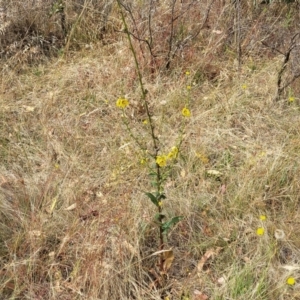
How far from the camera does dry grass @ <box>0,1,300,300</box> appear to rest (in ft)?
5.70

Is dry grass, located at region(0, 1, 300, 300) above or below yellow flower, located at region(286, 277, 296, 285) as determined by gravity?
above

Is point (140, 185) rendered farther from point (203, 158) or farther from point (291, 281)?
point (291, 281)

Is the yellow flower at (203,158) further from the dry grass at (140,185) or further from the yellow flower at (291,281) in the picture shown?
the yellow flower at (291,281)

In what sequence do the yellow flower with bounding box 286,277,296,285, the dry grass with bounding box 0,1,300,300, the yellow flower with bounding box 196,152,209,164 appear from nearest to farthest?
1. the yellow flower with bounding box 286,277,296,285
2. the dry grass with bounding box 0,1,300,300
3. the yellow flower with bounding box 196,152,209,164

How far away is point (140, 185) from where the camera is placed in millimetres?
2195

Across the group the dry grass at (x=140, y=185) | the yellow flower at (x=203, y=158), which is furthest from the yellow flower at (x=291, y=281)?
the yellow flower at (x=203, y=158)

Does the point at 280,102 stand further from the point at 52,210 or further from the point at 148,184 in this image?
the point at 52,210

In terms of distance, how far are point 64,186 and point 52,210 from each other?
0.64ft

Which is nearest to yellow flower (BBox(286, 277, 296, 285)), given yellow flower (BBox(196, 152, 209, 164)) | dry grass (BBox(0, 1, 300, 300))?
dry grass (BBox(0, 1, 300, 300))

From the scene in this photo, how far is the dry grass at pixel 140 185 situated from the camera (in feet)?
5.70

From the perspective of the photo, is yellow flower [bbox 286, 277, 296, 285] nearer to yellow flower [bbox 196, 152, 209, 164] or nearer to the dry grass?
the dry grass

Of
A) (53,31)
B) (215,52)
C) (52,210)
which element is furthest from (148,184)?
(53,31)

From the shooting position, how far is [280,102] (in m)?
2.72

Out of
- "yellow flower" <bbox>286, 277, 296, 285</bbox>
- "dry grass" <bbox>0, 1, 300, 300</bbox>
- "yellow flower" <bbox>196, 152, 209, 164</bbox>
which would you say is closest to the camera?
"yellow flower" <bbox>286, 277, 296, 285</bbox>
